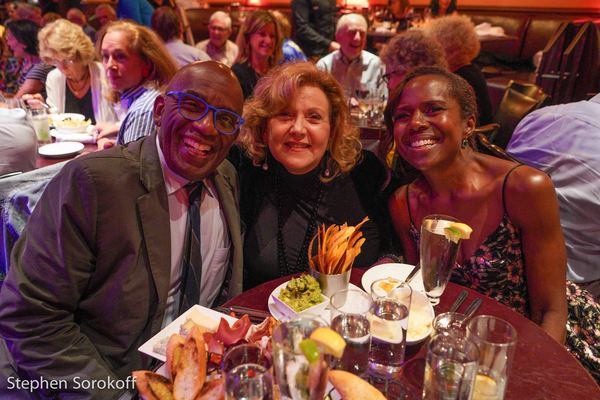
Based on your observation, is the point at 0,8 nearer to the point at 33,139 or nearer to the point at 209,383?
the point at 33,139

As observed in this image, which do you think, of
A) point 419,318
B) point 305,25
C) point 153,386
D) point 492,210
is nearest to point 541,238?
point 492,210

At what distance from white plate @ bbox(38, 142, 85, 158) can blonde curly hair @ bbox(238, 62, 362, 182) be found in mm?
1546

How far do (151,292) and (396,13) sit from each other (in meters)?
8.93

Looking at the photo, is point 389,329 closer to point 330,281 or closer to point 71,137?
point 330,281

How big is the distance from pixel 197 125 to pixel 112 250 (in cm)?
55

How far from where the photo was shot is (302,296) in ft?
5.15

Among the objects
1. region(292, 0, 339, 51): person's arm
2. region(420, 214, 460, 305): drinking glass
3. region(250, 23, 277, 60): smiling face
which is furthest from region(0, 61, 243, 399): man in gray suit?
region(292, 0, 339, 51): person's arm

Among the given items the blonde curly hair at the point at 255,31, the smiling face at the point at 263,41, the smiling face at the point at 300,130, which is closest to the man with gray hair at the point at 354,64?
the blonde curly hair at the point at 255,31

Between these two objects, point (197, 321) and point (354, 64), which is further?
point (354, 64)

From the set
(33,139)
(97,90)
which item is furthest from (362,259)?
(97,90)

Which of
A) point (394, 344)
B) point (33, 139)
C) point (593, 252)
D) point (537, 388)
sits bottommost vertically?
point (593, 252)

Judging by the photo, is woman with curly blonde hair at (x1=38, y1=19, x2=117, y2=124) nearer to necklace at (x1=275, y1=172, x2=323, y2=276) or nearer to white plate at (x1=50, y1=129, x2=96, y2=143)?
white plate at (x1=50, y1=129, x2=96, y2=143)

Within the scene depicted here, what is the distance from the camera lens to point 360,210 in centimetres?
227

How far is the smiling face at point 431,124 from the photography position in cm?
196
